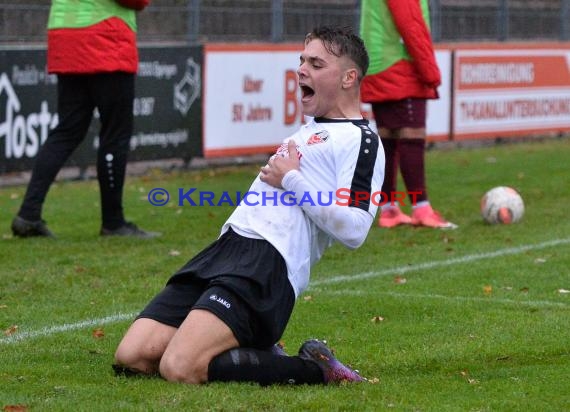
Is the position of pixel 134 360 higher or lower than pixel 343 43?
lower

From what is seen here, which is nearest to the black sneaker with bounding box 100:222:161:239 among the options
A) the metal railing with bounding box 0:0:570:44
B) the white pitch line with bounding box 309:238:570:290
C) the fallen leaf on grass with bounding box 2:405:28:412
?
the white pitch line with bounding box 309:238:570:290

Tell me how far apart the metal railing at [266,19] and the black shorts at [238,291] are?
7688mm

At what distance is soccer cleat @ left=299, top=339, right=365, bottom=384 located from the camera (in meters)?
5.21

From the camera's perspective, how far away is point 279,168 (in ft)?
17.3

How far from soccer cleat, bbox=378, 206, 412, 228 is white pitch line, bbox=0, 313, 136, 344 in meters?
3.70

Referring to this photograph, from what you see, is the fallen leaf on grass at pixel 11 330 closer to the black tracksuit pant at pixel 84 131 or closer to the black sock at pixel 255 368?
the black sock at pixel 255 368

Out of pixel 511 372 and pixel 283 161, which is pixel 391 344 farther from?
pixel 283 161

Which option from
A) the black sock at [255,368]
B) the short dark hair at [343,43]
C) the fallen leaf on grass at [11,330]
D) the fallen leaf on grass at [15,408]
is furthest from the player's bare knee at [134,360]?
the short dark hair at [343,43]

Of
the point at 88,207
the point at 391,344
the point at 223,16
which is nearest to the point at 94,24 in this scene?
the point at 88,207

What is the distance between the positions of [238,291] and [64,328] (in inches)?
63.9

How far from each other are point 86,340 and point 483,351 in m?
1.81

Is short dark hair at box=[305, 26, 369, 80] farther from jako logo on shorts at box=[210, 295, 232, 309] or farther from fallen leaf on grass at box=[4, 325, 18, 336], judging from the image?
fallen leaf on grass at box=[4, 325, 18, 336]

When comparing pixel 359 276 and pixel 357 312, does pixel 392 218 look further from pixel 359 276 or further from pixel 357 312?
pixel 357 312

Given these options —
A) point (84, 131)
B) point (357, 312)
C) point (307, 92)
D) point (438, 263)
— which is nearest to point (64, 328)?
point (357, 312)
